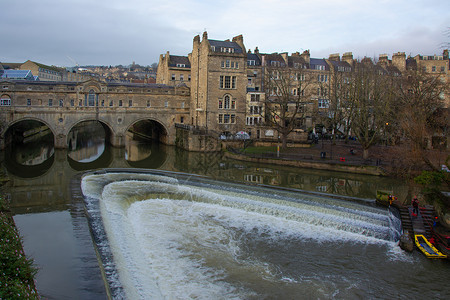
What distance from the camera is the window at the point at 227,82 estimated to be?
49159 millimetres

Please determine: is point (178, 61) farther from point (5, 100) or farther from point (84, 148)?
→ point (5, 100)

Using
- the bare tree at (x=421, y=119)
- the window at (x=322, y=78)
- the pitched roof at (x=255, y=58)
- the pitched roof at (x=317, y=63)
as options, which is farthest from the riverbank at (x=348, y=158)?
the pitched roof at (x=317, y=63)

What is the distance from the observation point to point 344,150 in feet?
141

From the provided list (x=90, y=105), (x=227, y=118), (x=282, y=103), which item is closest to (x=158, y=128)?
(x=90, y=105)

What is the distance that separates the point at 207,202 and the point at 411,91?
28073 mm

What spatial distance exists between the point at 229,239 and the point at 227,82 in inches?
1348

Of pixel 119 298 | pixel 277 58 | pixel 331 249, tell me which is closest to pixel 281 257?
pixel 331 249

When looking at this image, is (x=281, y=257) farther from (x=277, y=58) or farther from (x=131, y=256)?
(x=277, y=58)

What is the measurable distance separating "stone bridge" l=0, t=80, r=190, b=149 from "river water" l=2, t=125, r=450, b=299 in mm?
16689

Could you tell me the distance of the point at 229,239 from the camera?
17750mm

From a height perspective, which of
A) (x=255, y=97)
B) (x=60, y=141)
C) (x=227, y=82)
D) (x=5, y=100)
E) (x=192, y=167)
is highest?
(x=227, y=82)

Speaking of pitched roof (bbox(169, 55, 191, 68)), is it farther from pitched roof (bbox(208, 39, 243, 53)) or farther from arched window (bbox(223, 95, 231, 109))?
arched window (bbox(223, 95, 231, 109))

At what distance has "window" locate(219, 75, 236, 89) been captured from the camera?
49.2m

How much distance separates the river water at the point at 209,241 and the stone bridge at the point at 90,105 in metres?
16.7
